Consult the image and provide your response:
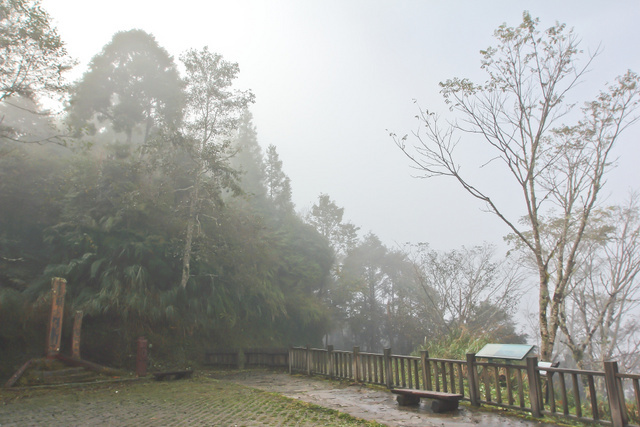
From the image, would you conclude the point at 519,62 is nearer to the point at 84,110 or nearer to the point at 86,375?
the point at 86,375

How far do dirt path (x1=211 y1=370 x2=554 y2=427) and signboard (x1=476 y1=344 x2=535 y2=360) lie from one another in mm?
1072

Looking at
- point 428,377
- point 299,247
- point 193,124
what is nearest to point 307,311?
point 299,247

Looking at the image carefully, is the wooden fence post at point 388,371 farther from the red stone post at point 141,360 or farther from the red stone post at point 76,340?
the red stone post at point 76,340

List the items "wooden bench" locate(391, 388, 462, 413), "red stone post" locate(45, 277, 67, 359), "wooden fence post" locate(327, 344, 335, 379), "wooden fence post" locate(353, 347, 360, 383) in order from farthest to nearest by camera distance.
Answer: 1. "wooden fence post" locate(327, 344, 335, 379)
2. "red stone post" locate(45, 277, 67, 359)
3. "wooden fence post" locate(353, 347, 360, 383)
4. "wooden bench" locate(391, 388, 462, 413)

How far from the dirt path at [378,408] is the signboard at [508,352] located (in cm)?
107

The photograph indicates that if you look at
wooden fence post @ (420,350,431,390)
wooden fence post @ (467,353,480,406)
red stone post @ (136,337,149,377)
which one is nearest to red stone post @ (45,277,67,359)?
red stone post @ (136,337,149,377)

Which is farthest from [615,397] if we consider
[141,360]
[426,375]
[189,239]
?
[189,239]

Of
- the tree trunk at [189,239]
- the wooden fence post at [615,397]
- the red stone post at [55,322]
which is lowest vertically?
the wooden fence post at [615,397]

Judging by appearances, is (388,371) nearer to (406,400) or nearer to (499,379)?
(406,400)

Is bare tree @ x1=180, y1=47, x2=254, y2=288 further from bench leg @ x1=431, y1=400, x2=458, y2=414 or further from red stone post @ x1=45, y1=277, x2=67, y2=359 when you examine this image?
bench leg @ x1=431, y1=400, x2=458, y2=414

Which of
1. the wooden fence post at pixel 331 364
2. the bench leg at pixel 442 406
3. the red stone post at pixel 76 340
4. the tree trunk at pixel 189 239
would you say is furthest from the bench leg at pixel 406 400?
the tree trunk at pixel 189 239

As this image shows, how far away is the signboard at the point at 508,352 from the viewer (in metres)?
6.95

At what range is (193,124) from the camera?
1722 cm

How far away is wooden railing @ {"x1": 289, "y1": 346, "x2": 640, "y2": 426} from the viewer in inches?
197
